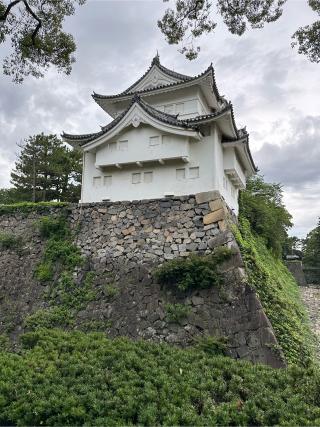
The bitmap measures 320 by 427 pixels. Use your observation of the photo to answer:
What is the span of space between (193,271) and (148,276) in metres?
1.37

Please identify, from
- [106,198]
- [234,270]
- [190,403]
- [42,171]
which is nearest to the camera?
[190,403]

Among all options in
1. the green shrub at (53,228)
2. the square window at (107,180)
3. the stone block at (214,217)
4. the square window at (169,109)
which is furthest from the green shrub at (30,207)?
the square window at (169,109)

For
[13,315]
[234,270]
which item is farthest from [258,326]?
[13,315]

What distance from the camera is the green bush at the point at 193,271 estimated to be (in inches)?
318

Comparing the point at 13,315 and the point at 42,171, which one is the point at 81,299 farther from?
the point at 42,171

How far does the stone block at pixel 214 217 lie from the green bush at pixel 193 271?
112 centimetres

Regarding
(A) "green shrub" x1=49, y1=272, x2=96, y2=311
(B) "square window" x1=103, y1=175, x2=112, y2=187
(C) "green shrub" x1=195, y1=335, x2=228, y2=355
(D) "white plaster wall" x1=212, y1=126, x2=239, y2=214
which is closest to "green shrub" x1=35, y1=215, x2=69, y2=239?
(A) "green shrub" x1=49, y1=272, x2=96, y2=311

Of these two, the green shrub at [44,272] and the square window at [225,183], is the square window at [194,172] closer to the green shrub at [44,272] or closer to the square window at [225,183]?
the square window at [225,183]

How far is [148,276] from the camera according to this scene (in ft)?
29.3

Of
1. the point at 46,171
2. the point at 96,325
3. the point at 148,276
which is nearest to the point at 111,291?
the point at 96,325

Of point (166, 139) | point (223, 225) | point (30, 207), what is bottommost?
point (223, 225)

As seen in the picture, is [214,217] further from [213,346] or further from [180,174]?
[213,346]

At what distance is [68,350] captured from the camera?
21.5ft

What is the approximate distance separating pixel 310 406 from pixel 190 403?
1.65m
